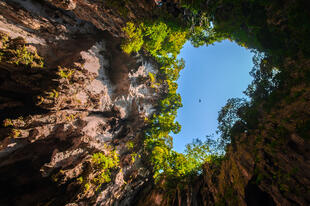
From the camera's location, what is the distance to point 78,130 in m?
12.3

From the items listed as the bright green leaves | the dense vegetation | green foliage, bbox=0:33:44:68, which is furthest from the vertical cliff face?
the dense vegetation

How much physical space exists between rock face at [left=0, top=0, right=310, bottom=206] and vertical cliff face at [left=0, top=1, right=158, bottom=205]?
7 cm

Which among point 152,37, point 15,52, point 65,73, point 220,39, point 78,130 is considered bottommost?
point 78,130

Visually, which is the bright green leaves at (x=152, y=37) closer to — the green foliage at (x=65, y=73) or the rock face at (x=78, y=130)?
the rock face at (x=78, y=130)

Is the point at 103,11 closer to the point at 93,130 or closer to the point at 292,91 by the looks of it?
the point at 93,130

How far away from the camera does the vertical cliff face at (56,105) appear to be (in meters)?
9.43

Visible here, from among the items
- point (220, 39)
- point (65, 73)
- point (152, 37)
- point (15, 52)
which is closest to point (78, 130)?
point (65, 73)

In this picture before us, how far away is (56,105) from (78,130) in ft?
12.2

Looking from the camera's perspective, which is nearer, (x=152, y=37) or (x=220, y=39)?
(x=152, y=37)

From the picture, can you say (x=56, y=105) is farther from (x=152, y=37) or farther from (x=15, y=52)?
(x=152, y=37)

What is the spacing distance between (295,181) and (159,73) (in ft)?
62.1

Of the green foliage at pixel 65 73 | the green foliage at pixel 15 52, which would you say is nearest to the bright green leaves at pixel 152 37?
the green foliage at pixel 65 73

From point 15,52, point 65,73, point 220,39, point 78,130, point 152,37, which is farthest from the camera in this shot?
point 220,39

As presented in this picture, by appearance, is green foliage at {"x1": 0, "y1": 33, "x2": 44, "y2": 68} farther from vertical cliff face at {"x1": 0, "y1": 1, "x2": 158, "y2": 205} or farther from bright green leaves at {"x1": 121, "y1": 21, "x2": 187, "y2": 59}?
bright green leaves at {"x1": 121, "y1": 21, "x2": 187, "y2": 59}
